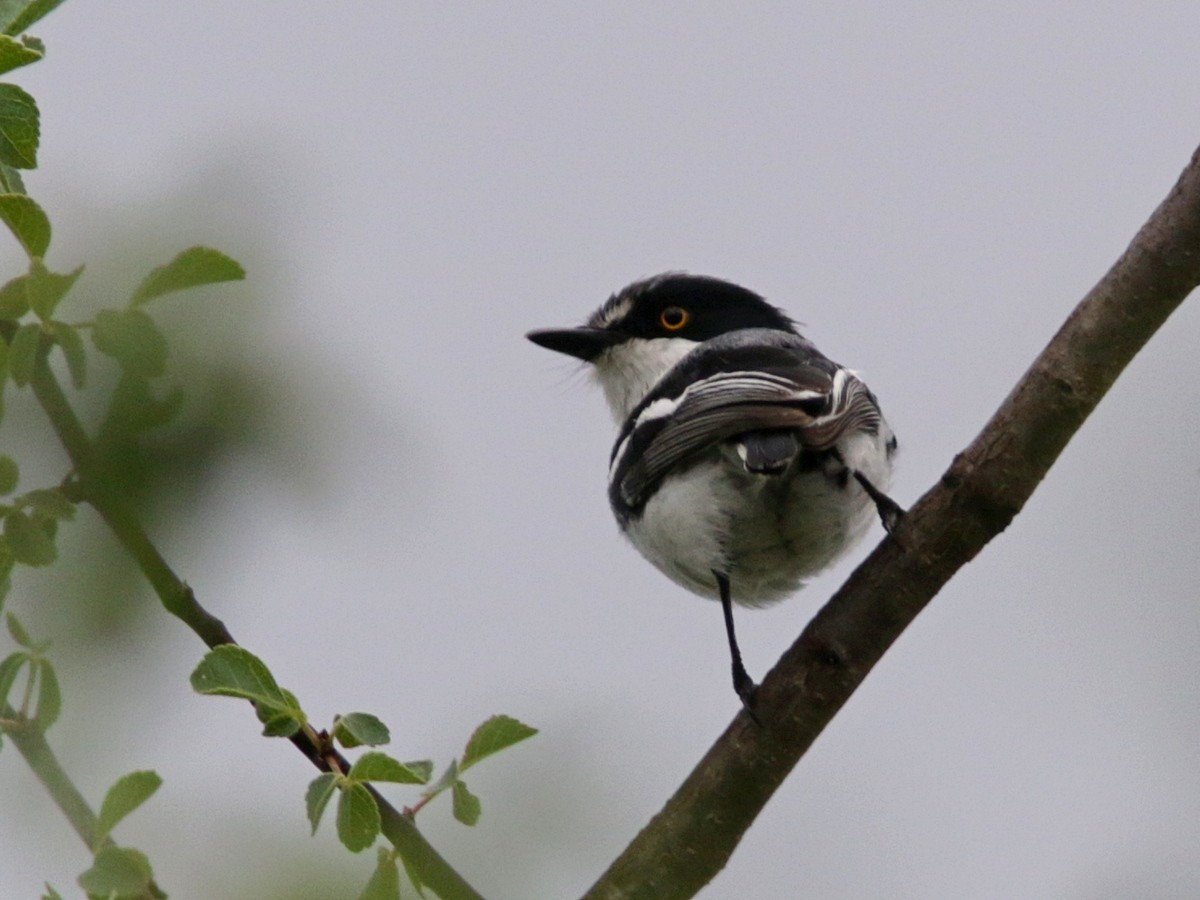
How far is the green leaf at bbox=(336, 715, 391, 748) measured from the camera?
1.98m

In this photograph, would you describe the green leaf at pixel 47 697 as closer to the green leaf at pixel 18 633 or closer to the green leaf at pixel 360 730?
the green leaf at pixel 18 633

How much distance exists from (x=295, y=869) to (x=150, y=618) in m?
0.58

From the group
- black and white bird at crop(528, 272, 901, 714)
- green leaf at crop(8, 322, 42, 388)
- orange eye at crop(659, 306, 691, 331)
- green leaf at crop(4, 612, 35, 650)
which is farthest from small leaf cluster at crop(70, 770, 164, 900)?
orange eye at crop(659, 306, 691, 331)

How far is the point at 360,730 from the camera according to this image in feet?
6.51

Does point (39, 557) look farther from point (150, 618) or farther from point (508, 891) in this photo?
point (508, 891)

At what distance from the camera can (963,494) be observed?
3039 millimetres

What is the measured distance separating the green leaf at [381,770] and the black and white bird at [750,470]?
169 centimetres

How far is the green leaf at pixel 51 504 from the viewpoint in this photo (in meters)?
1.71

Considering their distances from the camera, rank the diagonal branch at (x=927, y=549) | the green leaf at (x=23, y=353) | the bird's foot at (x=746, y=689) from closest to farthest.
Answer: the green leaf at (x=23, y=353), the diagonal branch at (x=927, y=549), the bird's foot at (x=746, y=689)

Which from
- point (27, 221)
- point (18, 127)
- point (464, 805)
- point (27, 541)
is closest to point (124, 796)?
point (27, 541)

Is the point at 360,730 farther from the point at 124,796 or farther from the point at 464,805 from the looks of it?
the point at 124,796

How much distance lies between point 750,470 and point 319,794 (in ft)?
6.56

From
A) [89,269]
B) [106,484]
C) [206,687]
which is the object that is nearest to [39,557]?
[106,484]

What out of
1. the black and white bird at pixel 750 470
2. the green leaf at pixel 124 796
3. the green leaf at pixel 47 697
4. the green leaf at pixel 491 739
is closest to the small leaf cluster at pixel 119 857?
the green leaf at pixel 124 796
